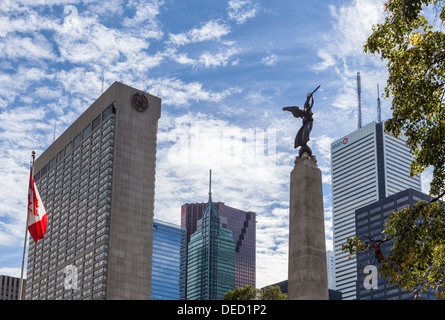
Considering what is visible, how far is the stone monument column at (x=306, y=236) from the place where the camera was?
94.7ft

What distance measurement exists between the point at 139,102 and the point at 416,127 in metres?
155

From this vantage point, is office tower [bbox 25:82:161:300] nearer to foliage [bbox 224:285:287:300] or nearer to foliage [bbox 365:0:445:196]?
foliage [bbox 224:285:287:300]

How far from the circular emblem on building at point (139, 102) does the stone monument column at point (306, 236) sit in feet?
468

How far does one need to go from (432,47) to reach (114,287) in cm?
14157

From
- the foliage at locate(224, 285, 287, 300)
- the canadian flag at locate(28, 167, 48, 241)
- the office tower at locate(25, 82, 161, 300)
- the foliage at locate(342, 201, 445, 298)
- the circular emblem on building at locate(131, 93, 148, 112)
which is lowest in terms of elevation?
the foliage at locate(342, 201, 445, 298)

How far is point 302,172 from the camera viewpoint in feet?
102

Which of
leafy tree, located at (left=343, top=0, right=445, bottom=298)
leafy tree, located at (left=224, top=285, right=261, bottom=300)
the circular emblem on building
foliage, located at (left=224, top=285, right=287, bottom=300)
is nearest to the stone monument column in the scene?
leafy tree, located at (left=343, top=0, right=445, bottom=298)

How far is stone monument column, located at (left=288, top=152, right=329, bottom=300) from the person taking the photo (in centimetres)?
2886

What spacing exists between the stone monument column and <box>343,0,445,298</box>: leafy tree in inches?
334

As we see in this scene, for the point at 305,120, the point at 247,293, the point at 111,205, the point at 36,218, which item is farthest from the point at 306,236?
the point at 111,205

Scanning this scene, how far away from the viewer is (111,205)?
162875 millimetres
